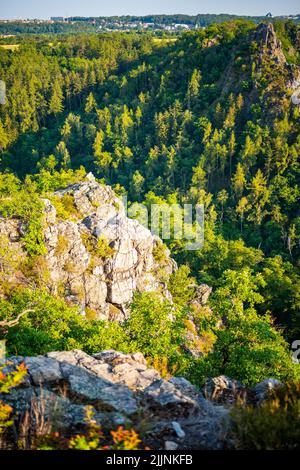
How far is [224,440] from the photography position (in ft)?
31.1

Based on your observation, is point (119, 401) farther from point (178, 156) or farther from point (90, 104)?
point (90, 104)

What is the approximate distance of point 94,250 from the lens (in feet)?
142

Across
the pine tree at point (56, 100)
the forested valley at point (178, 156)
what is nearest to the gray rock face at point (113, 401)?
the forested valley at point (178, 156)

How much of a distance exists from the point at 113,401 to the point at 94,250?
3190cm

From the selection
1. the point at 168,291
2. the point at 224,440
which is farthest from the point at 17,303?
the point at 168,291

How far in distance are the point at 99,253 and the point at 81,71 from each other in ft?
362

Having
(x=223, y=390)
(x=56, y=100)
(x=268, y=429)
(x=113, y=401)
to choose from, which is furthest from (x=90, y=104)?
(x=268, y=429)

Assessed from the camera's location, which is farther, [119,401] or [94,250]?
[94,250]

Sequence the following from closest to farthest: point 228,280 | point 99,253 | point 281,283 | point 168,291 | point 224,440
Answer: point 224,440 < point 228,280 < point 99,253 < point 168,291 < point 281,283

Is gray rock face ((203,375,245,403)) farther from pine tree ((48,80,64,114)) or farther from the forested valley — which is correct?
pine tree ((48,80,64,114))
